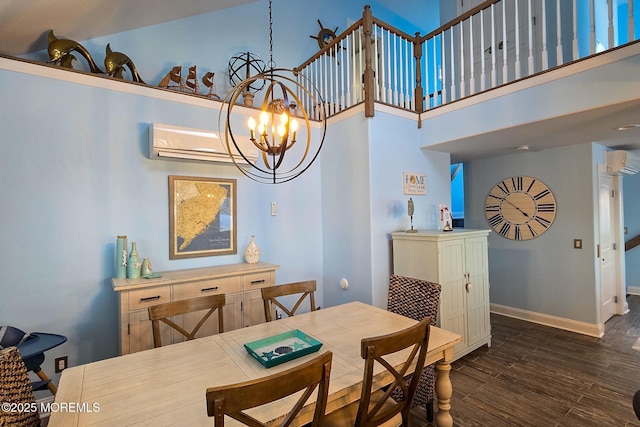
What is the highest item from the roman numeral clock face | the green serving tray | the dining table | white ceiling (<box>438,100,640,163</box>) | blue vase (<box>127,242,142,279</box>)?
white ceiling (<box>438,100,640,163</box>)

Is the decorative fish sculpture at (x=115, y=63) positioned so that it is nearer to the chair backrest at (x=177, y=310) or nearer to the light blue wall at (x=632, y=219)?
the chair backrest at (x=177, y=310)

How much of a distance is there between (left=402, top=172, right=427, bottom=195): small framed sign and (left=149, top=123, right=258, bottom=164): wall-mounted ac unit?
1.82 metres

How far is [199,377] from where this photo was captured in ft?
4.43

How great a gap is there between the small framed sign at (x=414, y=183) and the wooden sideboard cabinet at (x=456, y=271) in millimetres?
621

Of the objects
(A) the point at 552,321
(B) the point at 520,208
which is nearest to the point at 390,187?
(B) the point at 520,208

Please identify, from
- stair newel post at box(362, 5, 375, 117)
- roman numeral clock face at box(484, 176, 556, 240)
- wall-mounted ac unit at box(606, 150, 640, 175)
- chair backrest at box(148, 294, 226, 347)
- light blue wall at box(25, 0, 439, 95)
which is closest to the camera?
chair backrest at box(148, 294, 226, 347)

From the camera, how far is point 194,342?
1.73 m

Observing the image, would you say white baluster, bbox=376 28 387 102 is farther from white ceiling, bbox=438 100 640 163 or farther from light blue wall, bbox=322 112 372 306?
white ceiling, bbox=438 100 640 163

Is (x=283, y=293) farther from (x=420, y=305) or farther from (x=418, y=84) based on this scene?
(x=418, y=84)

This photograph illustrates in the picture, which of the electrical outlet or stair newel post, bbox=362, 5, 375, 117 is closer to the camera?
the electrical outlet

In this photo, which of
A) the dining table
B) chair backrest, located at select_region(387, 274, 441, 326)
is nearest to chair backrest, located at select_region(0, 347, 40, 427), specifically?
the dining table

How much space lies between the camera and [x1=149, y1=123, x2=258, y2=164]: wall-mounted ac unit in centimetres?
265

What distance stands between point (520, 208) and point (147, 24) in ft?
16.7

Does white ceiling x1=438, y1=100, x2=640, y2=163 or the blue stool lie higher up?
white ceiling x1=438, y1=100, x2=640, y2=163
